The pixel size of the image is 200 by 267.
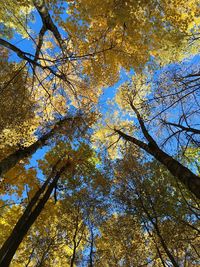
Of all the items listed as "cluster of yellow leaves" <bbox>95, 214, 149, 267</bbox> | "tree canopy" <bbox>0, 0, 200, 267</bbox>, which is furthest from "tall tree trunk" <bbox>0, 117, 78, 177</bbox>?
"cluster of yellow leaves" <bbox>95, 214, 149, 267</bbox>

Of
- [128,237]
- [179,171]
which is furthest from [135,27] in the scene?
[128,237]

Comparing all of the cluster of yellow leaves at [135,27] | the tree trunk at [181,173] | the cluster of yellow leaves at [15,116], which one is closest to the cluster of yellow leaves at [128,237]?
the tree trunk at [181,173]

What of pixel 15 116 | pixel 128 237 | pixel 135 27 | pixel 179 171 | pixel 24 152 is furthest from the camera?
pixel 128 237

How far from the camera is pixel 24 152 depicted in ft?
23.0

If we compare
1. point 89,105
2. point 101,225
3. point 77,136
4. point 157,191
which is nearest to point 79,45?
point 89,105

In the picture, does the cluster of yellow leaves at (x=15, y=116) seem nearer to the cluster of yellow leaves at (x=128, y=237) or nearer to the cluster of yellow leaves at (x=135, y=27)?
the cluster of yellow leaves at (x=135, y=27)

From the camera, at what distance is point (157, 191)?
10.0 m

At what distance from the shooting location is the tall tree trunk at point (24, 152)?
19.4ft

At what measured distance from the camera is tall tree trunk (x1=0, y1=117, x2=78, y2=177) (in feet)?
19.4

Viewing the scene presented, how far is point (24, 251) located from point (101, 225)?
5.46m

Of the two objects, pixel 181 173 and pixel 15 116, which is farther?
pixel 15 116

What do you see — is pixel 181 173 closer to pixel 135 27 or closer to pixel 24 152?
pixel 135 27

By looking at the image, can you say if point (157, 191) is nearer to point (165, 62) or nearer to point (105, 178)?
point (105, 178)

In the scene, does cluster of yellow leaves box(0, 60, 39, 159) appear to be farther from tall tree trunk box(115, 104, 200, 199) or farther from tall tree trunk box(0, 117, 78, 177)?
tall tree trunk box(115, 104, 200, 199)
